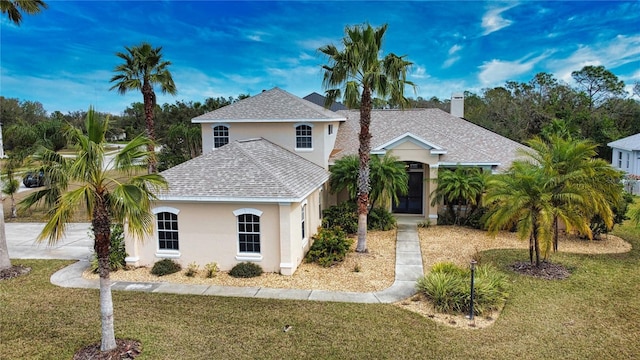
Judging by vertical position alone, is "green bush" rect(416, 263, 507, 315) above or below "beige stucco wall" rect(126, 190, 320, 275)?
below

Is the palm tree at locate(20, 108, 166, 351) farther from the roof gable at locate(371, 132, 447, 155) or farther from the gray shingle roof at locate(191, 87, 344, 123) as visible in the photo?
the roof gable at locate(371, 132, 447, 155)

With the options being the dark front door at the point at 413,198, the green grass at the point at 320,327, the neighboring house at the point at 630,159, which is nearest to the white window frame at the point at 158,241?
the green grass at the point at 320,327

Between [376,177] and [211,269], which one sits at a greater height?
[376,177]

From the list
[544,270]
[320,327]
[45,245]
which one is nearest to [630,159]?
[544,270]

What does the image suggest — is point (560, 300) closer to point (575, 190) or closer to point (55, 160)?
point (575, 190)

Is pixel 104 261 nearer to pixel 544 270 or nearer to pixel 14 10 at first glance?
pixel 14 10

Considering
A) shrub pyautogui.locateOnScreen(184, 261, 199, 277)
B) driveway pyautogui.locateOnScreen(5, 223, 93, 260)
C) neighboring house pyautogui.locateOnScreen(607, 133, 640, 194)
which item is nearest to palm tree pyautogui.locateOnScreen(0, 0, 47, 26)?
driveway pyautogui.locateOnScreen(5, 223, 93, 260)
